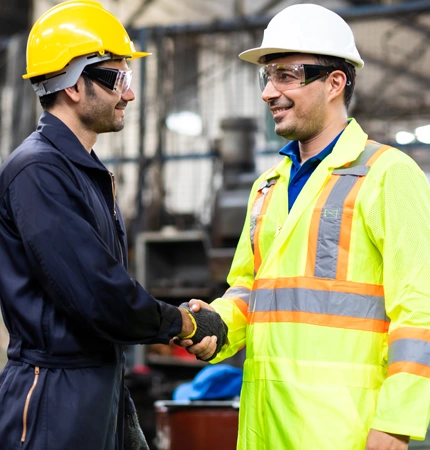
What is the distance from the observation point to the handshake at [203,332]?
106 inches

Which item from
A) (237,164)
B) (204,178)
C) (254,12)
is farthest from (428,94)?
(237,164)

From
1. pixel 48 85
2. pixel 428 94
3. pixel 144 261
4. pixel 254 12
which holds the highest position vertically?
pixel 254 12

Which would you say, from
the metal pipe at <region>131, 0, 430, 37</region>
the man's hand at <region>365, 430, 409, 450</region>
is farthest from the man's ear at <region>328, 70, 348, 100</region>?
the metal pipe at <region>131, 0, 430, 37</region>

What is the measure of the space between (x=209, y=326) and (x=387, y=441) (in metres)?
0.79

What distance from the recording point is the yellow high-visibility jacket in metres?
2.29

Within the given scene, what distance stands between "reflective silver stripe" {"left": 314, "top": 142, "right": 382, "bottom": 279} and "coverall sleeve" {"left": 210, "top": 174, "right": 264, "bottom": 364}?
1.55 ft

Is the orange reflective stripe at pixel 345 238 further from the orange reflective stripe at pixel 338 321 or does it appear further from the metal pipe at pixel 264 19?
the metal pipe at pixel 264 19

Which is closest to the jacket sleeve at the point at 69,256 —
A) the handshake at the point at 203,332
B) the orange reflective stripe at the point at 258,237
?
the handshake at the point at 203,332

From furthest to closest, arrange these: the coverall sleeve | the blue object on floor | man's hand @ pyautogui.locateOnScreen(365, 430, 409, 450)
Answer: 1. the blue object on floor
2. the coverall sleeve
3. man's hand @ pyautogui.locateOnScreen(365, 430, 409, 450)

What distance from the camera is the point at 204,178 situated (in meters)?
10.8

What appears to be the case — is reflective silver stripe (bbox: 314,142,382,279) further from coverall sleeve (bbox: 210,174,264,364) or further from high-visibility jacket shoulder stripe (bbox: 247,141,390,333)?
coverall sleeve (bbox: 210,174,264,364)

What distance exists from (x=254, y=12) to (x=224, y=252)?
840 centimetres

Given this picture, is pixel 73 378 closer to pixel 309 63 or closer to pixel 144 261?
pixel 309 63

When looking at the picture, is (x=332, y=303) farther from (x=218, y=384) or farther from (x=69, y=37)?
(x=218, y=384)
